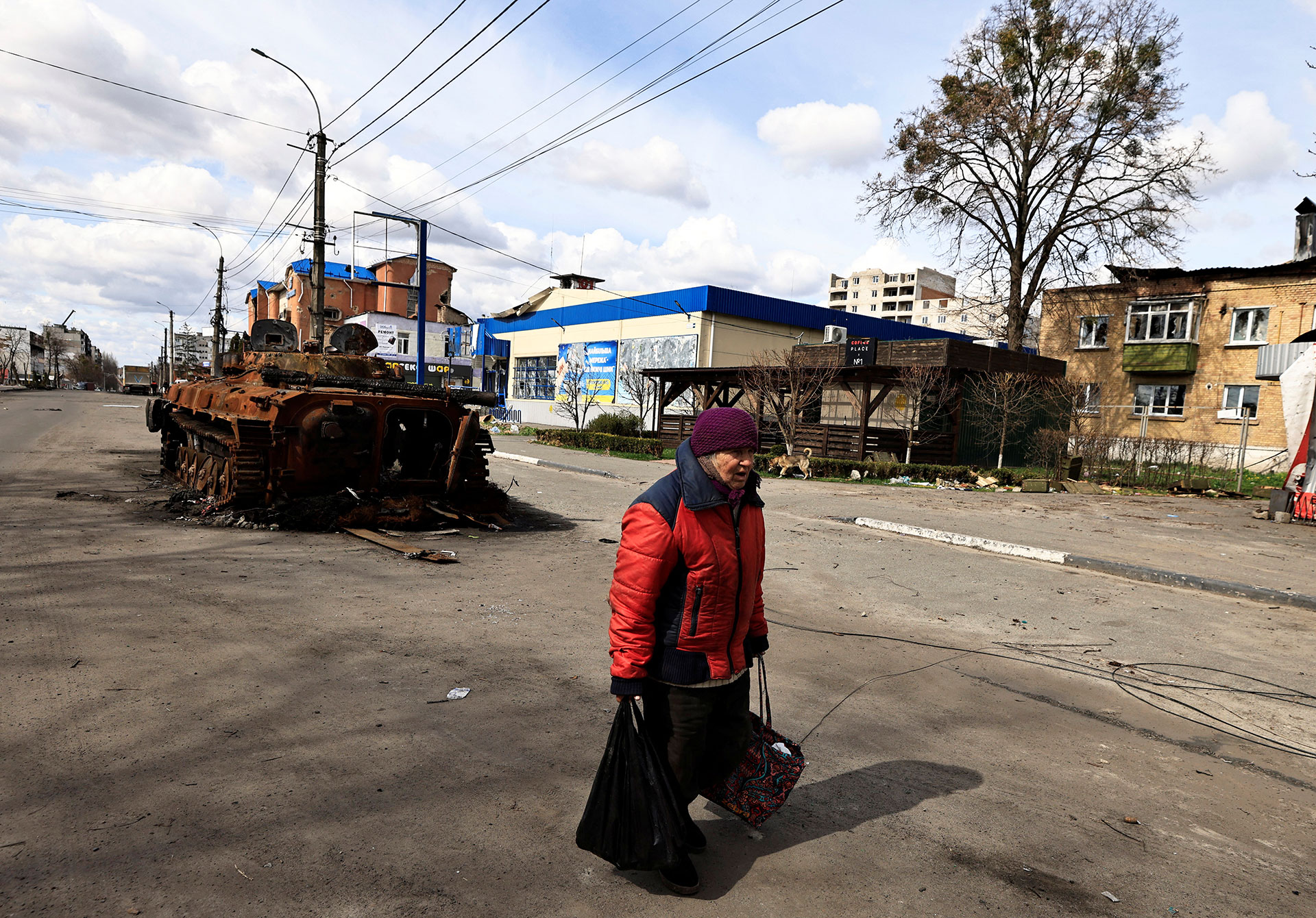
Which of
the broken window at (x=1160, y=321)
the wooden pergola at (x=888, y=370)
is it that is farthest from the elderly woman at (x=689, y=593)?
the broken window at (x=1160, y=321)

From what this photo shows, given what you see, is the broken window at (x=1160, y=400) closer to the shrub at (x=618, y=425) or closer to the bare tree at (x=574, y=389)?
the shrub at (x=618, y=425)

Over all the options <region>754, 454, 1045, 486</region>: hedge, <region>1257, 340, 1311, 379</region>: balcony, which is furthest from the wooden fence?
<region>1257, 340, 1311, 379</region>: balcony

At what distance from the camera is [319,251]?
18.2 meters

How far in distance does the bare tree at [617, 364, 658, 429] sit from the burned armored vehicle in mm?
22391

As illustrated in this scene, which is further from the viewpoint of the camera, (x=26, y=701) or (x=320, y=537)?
(x=320, y=537)

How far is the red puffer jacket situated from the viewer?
104 inches

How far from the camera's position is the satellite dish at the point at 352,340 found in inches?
517

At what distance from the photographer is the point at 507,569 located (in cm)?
795

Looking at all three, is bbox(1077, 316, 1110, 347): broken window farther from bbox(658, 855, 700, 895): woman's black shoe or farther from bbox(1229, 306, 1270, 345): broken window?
bbox(658, 855, 700, 895): woman's black shoe

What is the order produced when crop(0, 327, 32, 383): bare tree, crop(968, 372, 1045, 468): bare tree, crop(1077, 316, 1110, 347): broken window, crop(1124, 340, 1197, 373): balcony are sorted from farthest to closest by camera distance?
crop(0, 327, 32, 383): bare tree, crop(1077, 316, 1110, 347): broken window, crop(1124, 340, 1197, 373): balcony, crop(968, 372, 1045, 468): bare tree

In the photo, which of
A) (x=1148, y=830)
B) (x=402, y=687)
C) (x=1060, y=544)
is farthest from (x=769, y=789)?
(x=1060, y=544)

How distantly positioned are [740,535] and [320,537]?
759 centimetres

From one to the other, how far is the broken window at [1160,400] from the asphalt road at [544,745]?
26.0 metres

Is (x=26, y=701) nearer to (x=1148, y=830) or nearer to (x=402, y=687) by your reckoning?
(x=402, y=687)
